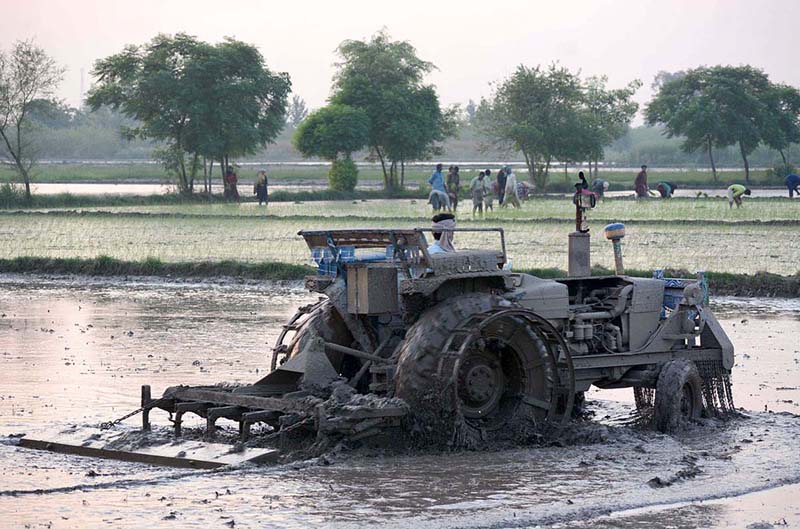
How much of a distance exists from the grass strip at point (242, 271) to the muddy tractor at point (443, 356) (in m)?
8.93

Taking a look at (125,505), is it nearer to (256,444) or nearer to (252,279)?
(256,444)

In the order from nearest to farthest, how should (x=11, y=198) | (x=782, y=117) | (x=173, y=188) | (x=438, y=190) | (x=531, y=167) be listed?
1. (x=438, y=190)
2. (x=11, y=198)
3. (x=173, y=188)
4. (x=531, y=167)
5. (x=782, y=117)

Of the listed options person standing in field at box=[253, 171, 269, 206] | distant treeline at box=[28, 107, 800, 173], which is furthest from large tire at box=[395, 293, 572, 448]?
distant treeline at box=[28, 107, 800, 173]

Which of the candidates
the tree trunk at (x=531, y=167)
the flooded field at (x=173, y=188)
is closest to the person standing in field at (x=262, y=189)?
the flooded field at (x=173, y=188)

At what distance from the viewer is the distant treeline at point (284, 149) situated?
94750 millimetres

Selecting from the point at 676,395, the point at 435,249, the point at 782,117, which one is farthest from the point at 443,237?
the point at 782,117

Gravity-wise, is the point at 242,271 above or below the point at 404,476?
above

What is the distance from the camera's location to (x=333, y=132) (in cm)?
5475

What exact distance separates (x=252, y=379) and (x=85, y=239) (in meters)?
17.6

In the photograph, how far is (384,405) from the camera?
9.20 m

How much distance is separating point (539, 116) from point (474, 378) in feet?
170

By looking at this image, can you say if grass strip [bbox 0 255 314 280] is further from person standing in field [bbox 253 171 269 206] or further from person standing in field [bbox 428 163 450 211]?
person standing in field [bbox 253 171 269 206]

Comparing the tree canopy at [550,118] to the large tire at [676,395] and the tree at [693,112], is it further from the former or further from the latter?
the large tire at [676,395]

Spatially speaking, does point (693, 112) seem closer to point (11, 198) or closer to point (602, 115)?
point (602, 115)
